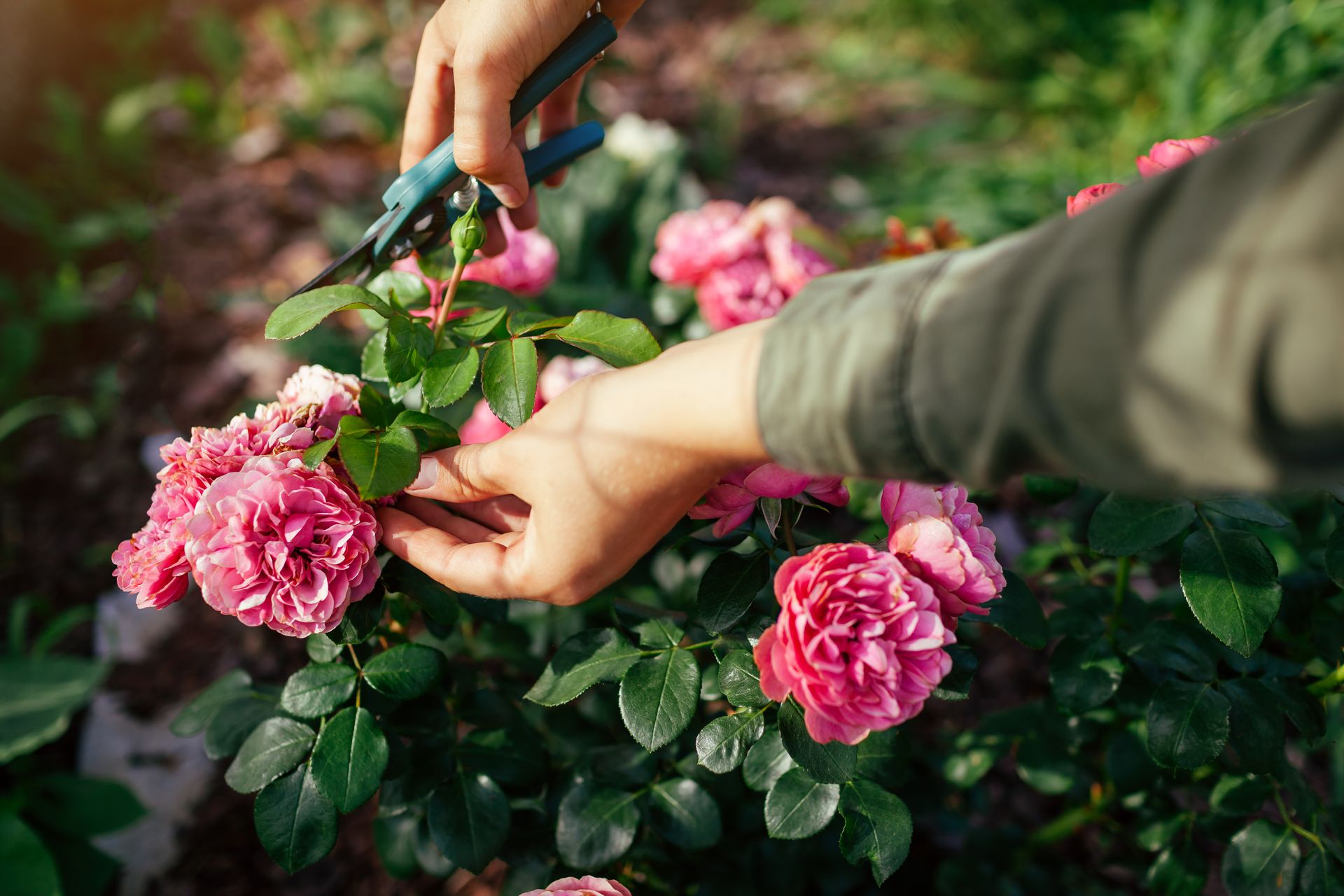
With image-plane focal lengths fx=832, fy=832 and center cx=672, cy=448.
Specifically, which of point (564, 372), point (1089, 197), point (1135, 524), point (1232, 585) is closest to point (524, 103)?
point (564, 372)

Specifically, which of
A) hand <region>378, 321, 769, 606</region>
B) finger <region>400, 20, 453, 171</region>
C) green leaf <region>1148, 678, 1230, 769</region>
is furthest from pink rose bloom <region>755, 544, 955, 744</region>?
finger <region>400, 20, 453, 171</region>

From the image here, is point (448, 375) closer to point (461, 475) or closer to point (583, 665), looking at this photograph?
point (461, 475)

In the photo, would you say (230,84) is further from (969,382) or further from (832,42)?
(969,382)

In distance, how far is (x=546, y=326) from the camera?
997mm

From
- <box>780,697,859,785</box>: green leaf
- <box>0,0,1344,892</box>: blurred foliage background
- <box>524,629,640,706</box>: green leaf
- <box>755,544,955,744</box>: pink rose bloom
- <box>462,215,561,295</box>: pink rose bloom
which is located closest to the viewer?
<box>755,544,955,744</box>: pink rose bloom

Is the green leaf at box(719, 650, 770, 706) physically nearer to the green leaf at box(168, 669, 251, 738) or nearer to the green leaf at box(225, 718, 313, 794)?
the green leaf at box(225, 718, 313, 794)

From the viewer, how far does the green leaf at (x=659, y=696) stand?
3.03ft

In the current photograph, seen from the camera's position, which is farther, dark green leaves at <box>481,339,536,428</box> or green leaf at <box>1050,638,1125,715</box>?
green leaf at <box>1050,638,1125,715</box>

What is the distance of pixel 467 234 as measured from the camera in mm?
950

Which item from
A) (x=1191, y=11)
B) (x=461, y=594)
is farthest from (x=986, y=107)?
(x=461, y=594)

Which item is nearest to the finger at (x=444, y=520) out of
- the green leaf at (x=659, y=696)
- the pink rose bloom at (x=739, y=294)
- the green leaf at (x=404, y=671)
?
the green leaf at (x=404, y=671)

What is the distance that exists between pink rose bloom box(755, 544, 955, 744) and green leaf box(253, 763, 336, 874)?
58 cm

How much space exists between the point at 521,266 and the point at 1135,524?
1.10 m

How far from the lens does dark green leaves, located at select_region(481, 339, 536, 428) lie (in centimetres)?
95
